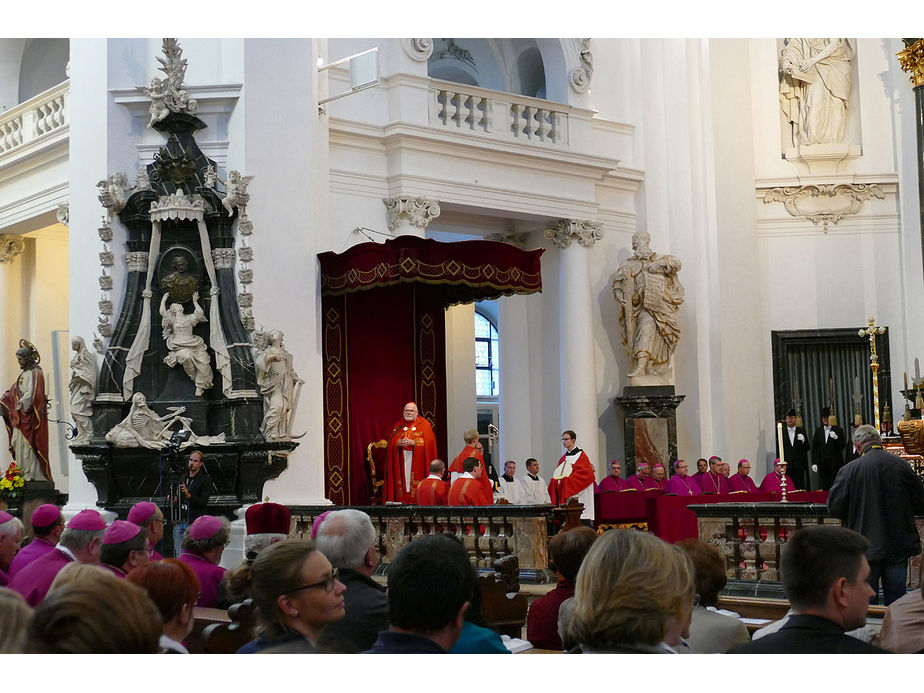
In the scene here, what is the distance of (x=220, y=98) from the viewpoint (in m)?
14.8

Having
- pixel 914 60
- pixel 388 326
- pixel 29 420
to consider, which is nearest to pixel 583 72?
pixel 914 60

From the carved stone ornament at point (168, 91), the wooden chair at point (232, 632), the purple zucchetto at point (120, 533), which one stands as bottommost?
the wooden chair at point (232, 632)

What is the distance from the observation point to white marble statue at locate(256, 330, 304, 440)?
1438 cm

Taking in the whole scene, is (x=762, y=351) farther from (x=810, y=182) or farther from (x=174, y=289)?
(x=174, y=289)

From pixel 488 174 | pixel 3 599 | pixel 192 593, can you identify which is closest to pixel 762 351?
pixel 488 174

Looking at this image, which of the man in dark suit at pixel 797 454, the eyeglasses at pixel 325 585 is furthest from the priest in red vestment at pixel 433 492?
the eyeglasses at pixel 325 585

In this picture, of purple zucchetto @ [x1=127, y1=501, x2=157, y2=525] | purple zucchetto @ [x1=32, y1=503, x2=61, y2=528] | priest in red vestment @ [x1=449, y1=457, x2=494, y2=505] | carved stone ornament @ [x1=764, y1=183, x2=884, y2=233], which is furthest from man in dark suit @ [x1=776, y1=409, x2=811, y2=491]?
purple zucchetto @ [x1=32, y1=503, x2=61, y2=528]

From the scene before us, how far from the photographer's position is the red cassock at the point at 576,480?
1577 centimetres

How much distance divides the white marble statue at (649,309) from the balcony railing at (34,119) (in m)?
8.88

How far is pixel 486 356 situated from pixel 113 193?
19229 millimetres

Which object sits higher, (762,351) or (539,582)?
(762,351)

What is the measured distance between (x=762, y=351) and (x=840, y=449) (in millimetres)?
2421

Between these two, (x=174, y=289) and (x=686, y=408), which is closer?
(x=174, y=289)

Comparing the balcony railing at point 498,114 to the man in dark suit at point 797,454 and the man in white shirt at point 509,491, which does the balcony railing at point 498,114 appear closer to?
the man in white shirt at point 509,491
